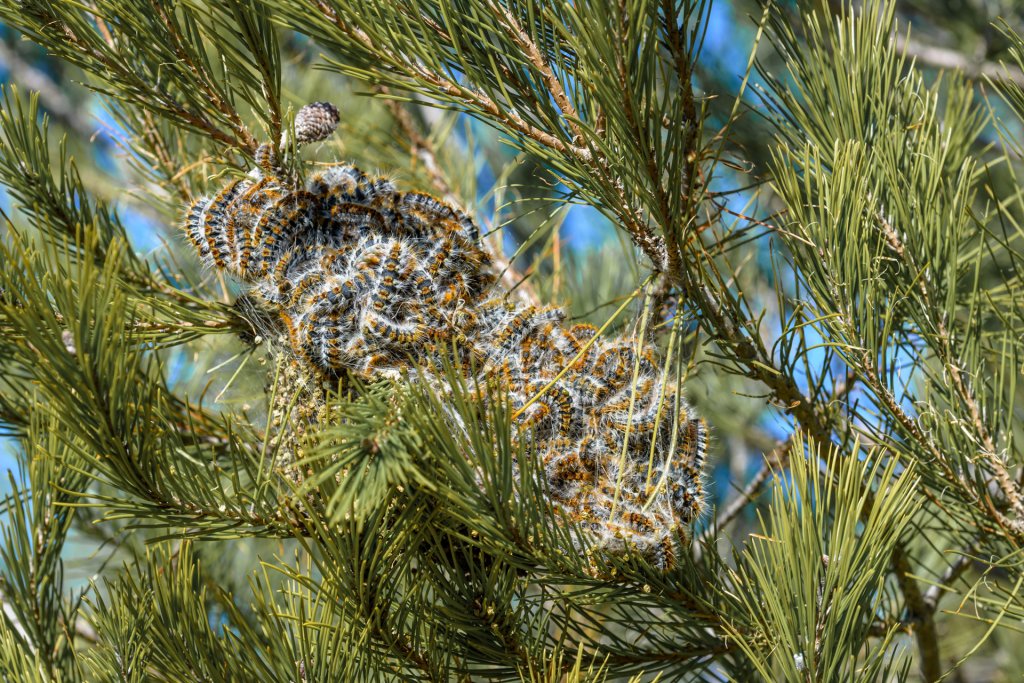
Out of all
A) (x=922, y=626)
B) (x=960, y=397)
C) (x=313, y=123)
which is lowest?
(x=922, y=626)

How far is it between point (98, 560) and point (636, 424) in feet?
5.48

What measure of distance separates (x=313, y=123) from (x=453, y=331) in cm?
35

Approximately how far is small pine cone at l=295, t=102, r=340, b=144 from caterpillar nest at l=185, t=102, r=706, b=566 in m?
0.06

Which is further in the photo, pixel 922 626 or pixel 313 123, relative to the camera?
pixel 922 626

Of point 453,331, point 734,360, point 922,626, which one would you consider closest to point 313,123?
point 453,331

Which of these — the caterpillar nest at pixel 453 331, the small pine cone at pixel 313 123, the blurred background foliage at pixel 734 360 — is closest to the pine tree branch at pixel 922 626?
the blurred background foliage at pixel 734 360

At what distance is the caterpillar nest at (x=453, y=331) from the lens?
941 millimetres

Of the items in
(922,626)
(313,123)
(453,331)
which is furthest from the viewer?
(922,626)

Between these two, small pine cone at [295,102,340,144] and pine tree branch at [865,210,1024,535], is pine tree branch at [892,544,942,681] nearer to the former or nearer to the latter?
pine tree branch at [865,210,1024,535]

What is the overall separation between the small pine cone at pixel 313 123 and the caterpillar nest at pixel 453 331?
0.06 metres

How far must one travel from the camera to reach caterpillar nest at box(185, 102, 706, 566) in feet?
3.09

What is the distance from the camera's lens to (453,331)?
0.98 metres

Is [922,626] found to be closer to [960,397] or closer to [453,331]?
[960,397]

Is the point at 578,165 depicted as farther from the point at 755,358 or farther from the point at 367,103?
the point at 367,103
